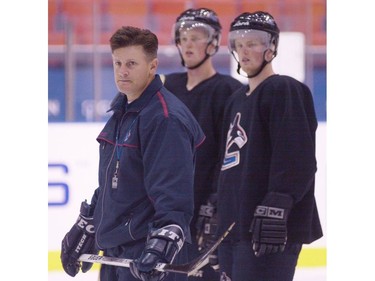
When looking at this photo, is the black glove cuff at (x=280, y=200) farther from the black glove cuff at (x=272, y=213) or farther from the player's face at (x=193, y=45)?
the player's face at (x=193, y=45)

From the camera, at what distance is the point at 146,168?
213 centimetres

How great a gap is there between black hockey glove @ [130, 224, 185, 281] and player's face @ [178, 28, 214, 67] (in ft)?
3.36

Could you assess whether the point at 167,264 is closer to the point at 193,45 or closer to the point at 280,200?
the point at 280,200

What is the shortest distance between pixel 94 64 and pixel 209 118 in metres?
0.45

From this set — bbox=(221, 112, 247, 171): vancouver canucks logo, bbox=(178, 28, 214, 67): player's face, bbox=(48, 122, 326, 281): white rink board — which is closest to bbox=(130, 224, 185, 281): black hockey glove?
bbox=(221, 112, 247, 171): vancouver canucks logo

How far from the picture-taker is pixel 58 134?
3.10 m

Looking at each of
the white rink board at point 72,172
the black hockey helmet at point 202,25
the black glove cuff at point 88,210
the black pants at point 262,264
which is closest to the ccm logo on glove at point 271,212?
the black pants at point 262,264

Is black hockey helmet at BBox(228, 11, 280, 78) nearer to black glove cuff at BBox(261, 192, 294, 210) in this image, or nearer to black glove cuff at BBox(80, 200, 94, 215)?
black glove cuff at BBox(261, 192, 294, 210)

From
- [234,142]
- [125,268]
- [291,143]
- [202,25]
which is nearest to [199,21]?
[202,25]

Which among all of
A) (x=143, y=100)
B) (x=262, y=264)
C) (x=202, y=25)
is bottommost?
(x=262, y=264)

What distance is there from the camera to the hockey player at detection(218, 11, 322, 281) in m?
2.51

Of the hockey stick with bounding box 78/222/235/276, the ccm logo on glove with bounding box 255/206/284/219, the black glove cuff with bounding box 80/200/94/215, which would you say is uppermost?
the black glove cuff with bounding box 80/200/94/215
